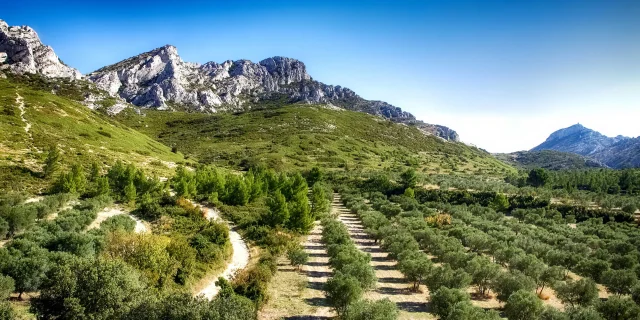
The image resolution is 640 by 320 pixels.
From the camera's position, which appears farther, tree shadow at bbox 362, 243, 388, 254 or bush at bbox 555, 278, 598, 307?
tree shadow at bbox 362, 243, 388, 254

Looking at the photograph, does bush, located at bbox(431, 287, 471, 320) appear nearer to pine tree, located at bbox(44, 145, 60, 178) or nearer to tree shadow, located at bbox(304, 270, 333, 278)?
tree shadow, located at bbox(304, 270, 333, 278)

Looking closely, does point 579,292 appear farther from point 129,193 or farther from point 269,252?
point 129,193

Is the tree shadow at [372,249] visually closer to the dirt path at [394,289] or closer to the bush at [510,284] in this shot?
the dirt path at [394,289]

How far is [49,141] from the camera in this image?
12281 centimetres

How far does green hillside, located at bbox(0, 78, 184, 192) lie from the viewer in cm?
9119

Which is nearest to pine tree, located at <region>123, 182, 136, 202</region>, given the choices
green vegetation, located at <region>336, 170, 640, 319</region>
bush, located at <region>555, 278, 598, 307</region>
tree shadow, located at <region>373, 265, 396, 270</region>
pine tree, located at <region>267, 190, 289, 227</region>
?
pine tree, located at <region>267, 190, 289, 227</region>

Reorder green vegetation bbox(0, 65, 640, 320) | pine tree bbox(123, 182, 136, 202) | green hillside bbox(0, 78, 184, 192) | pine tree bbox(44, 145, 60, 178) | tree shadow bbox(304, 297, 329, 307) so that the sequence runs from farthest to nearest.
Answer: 1. pine tree bbox(44, 145, 60, 178)
2. green hillside bbox(0, 78, 184, 192)
3. pine tree bbox(123, 182, 136, 202)
4. tree shadow bbox(304, 297, 329, 307)
5. green vegetation bbox(0, 65, 640, 320)

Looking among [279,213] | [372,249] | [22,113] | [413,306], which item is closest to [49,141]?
[22,113]

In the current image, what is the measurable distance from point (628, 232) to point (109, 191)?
433 feet

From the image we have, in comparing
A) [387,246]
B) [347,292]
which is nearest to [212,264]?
[347,292]

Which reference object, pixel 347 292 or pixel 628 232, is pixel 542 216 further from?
pixel 347 292

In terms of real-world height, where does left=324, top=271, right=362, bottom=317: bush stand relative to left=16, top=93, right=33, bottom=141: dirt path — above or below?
below

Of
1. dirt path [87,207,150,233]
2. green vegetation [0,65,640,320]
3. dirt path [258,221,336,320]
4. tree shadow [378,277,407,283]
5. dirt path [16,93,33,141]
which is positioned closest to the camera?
green vegetation [0,65,640,320]

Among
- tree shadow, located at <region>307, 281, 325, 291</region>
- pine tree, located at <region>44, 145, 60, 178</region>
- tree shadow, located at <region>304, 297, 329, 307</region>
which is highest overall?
pine tree, located at <region>44, 145, 60, 178</region>
